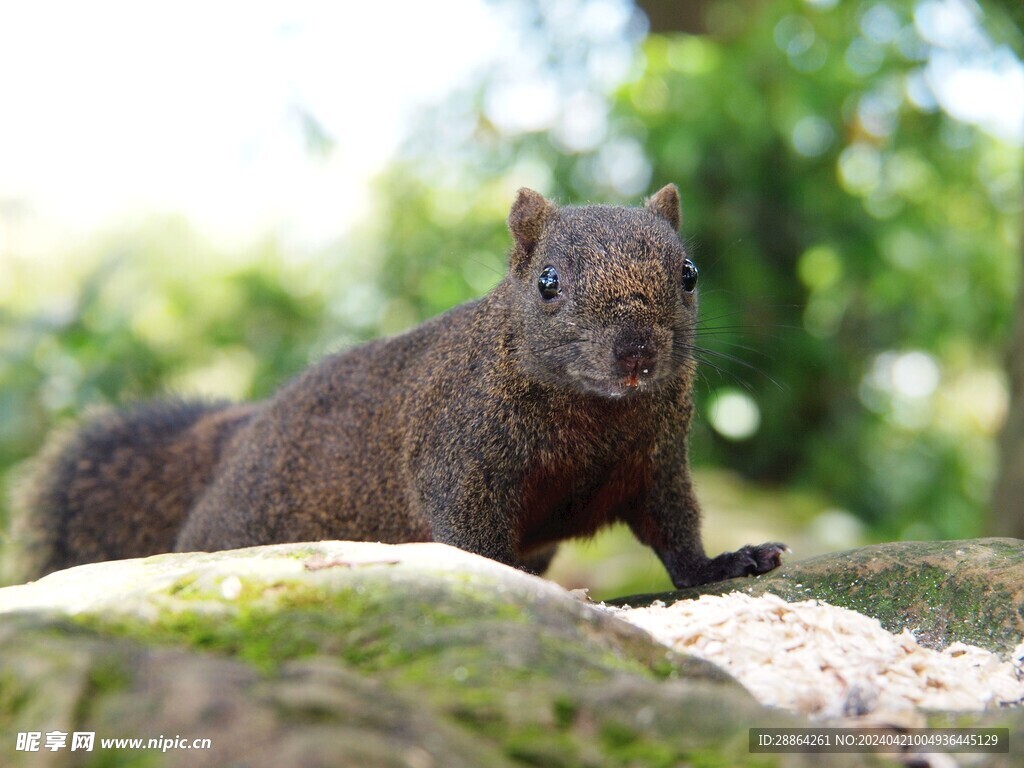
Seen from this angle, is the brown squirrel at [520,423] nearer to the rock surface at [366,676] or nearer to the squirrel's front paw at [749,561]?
the squirrel's front paw at [749,561]

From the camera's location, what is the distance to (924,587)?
4426 mm

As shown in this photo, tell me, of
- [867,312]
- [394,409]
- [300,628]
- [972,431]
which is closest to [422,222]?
[867,312]

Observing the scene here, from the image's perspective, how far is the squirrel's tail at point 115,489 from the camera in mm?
6617

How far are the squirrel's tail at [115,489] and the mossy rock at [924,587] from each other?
10.1 ft

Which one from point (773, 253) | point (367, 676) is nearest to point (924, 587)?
point (367, 676)

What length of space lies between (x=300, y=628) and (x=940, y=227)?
353 inches

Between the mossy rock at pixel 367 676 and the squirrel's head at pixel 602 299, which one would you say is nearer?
the mossy rock at pixel 367 676

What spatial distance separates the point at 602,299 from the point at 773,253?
639 cm

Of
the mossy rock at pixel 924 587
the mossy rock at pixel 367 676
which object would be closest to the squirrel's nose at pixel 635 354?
the mossy rock at pixel 924 587

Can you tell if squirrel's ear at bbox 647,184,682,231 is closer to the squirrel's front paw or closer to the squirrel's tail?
the squirrel's front paw

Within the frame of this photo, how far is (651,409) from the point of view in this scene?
487cm

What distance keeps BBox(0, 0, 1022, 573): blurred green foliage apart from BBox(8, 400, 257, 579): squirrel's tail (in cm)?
253

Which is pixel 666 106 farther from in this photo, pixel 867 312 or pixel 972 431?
pixel 972 431

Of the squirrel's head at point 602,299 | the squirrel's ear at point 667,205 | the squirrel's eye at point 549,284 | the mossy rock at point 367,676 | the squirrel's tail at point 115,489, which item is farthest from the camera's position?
the squirrel's tail at point 115,489
